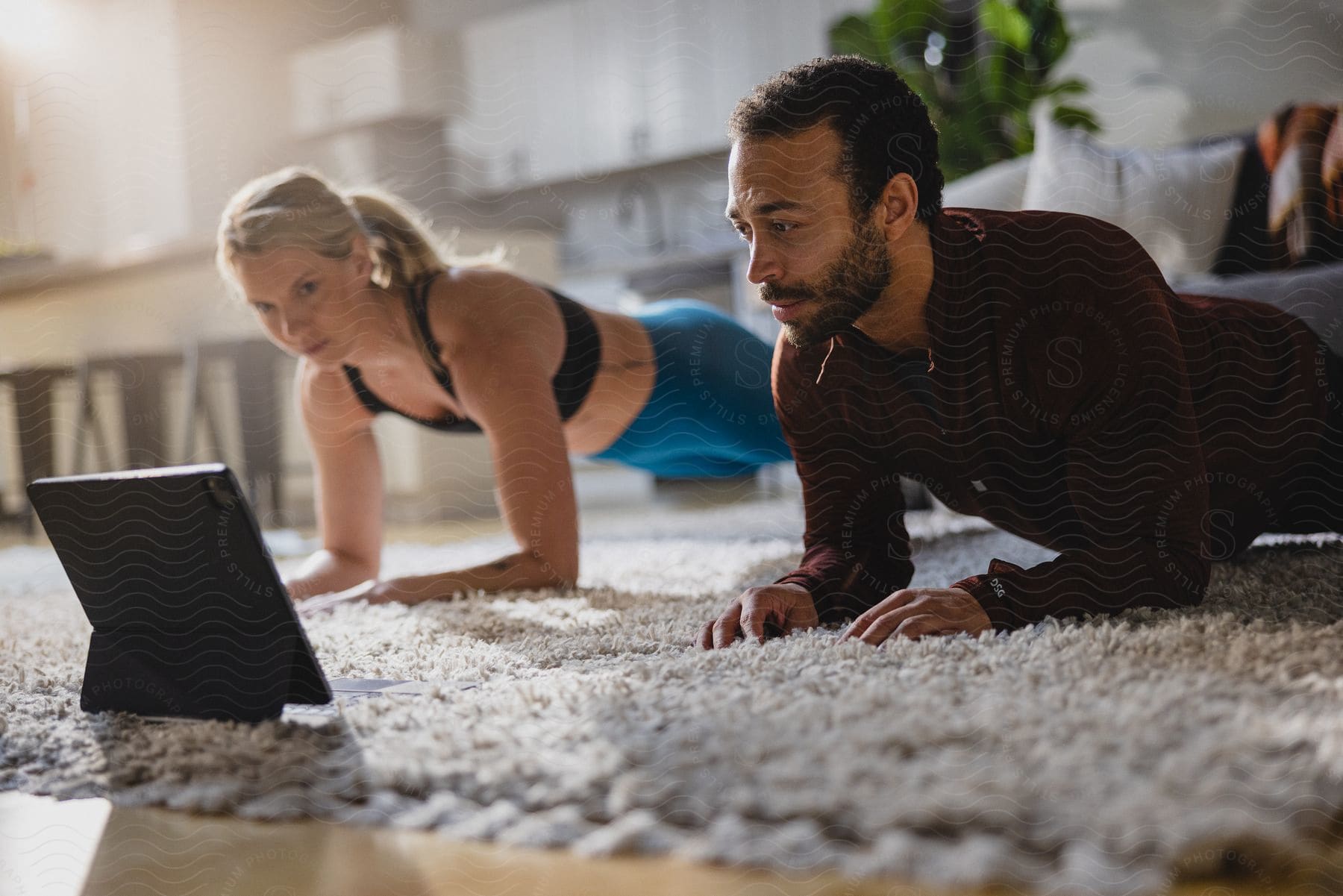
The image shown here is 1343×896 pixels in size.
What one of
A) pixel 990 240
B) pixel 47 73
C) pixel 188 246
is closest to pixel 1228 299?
pixel 990 240

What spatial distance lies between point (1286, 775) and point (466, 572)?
739mm

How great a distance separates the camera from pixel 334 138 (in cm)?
348

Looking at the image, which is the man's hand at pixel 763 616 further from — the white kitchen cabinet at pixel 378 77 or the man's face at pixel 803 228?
the white kitchen cabinet at pixel 378 77

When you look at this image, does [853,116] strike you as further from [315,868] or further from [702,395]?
[702,395]

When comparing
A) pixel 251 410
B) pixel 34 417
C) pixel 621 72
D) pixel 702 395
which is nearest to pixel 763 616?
pixel 702 395

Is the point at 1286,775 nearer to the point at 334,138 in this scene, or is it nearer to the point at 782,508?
the point at 782,508

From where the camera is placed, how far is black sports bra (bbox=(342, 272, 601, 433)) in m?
1.12

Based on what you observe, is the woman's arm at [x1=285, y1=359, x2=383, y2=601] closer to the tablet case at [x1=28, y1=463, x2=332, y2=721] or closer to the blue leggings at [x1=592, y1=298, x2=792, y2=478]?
the blue leggings at [x1=592, y1=298, x2=792, y2=478]

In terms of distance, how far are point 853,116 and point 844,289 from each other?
0.33ft

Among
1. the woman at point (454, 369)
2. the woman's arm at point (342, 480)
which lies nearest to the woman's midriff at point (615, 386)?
the woman at point (454, 369)

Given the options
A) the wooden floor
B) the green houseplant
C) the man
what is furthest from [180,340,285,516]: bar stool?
the wooden floor

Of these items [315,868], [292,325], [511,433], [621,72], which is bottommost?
[315,868]

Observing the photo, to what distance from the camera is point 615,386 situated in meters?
1.20

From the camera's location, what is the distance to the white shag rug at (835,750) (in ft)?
1.26
